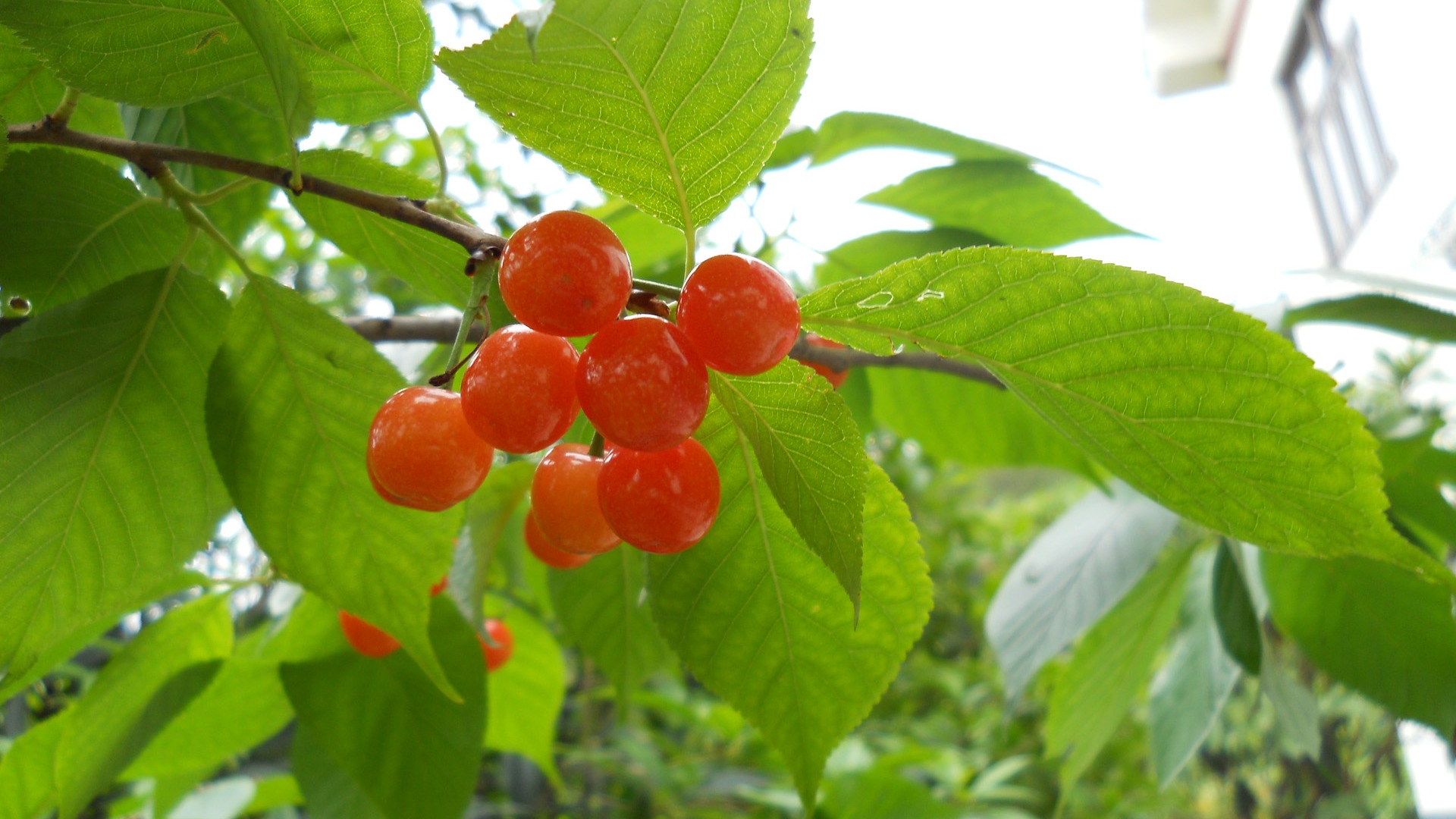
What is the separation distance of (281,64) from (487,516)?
0.38 metres

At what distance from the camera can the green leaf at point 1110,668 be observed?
1.02 m

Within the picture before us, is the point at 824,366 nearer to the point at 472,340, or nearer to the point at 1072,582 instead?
the point at 472,340

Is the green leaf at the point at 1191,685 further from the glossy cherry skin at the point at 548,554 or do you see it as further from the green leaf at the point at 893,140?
the glossy cherry skin at the point at 548,554

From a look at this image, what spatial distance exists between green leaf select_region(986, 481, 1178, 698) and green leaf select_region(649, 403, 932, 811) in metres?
0.47

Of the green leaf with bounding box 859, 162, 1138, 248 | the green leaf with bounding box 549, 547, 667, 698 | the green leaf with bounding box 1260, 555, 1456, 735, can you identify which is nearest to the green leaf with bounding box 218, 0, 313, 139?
the green leaf with bounding box 549, 547, 667, 698

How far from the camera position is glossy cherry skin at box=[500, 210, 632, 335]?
0.35m

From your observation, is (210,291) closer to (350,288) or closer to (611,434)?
(611,434)

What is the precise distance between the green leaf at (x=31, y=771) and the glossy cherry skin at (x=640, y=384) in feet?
2.09

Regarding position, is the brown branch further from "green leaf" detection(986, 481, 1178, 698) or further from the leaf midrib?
"green leaf" detection(986, 481, 1178, 698)

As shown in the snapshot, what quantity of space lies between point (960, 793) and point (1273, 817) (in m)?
2.48

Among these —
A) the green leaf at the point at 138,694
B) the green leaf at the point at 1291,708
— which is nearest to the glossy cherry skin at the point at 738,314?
the green leaf at the point at 138,694

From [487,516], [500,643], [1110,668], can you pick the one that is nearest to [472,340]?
[487,516]

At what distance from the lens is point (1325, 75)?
6.23 m

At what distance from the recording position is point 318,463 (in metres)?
0.50
